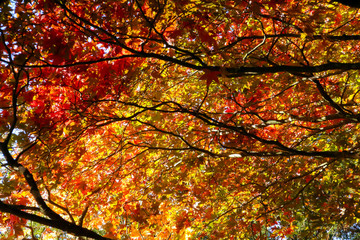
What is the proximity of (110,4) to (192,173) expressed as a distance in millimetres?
3069

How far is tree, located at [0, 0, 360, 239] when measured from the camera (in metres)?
2.48

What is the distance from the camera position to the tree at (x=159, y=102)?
→ 2.48 m

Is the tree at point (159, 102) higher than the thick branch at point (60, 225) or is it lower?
higher

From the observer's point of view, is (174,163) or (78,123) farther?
(174,163)

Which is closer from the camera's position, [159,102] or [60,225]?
[60,225]

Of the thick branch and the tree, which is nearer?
the thick branch

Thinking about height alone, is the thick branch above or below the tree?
below

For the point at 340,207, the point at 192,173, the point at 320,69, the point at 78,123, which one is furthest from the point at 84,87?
the point at 340,207

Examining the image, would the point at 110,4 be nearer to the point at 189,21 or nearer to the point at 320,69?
the point at 189,21

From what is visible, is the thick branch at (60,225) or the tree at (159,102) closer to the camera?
the thick branch at (60,225)

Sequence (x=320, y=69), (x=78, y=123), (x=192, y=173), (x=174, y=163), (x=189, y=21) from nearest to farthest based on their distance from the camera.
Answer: (x=320, y=69) → (x=189, y=21) → (x=78, y=123) → (x=174, y=163) → (x=192, y=173)

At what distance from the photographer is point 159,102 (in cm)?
386

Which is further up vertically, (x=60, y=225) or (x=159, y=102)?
(x=159, y=102)

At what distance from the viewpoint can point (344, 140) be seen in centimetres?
353
